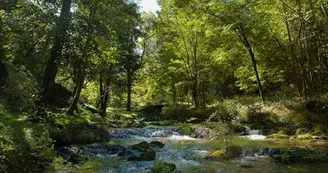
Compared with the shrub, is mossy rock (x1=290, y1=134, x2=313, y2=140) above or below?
below

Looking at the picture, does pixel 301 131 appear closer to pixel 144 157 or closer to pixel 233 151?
pixel 233 151

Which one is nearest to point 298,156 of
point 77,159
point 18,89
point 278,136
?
point 278,136

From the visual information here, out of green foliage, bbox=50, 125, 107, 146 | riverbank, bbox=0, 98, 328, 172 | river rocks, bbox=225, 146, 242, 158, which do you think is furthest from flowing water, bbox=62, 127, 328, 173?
green foliage, bbox=50, 125, 107, 146

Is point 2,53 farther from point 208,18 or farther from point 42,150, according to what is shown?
point 208,18

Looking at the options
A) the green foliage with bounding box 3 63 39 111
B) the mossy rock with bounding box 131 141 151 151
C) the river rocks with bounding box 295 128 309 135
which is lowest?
the mossy rock with bounding box 131 141 151 151

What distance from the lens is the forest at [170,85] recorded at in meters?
10.5

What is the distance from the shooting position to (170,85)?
41.1 m

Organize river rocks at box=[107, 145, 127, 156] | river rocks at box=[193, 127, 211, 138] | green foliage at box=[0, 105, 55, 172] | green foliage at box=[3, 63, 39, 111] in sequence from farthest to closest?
river rocks at box=[193, 127, 211, 138] → river rocks at box=[107, 145, 127, 156] → green foliage at box=[3, 63, 39, 111] → green foliage at box=[0, 105, 55, 172]

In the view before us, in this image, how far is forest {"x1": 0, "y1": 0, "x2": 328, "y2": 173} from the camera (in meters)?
10.5

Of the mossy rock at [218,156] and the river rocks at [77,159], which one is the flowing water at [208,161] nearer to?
the mossy rock at [218,156]

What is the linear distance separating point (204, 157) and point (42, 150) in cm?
552

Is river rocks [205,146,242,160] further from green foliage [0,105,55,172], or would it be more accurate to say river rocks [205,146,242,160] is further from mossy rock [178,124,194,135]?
mossy rock [178,124,194,135]

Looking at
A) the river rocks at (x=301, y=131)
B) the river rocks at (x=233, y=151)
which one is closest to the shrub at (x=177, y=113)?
the river rocks at (x=301, y=131)

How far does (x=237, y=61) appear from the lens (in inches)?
1293
